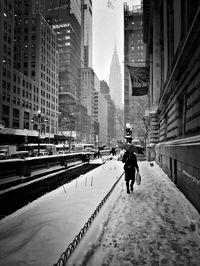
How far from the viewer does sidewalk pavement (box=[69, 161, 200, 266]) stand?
3.68 metres

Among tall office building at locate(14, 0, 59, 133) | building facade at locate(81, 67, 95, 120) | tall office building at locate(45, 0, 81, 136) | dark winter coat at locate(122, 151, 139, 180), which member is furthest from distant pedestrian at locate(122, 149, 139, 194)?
building facade at locate(81, 67, 95, 120)

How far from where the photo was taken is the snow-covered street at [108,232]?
3.70m

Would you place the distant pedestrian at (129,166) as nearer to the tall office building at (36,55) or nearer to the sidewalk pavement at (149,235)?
the sidewalk pavement at (149,235)

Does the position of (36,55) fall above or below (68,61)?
below

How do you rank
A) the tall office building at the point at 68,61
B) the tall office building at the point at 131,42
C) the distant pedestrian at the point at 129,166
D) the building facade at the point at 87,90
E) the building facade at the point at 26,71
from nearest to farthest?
1. the distant pedestrian at the point at 129,166
2. the building facade at the point at 26,71
3. the tall office building at the point at 131,42
4. the tall office building at the point at 68,61
5. the building facade at the point at 87,90

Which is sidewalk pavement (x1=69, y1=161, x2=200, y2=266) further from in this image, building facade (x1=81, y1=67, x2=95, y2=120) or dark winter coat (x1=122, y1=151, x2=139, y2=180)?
building facade (x1=81, y1=67, x2=95, y2=120)

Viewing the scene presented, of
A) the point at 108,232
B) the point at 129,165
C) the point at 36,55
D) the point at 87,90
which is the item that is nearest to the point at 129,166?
the point at 129,165

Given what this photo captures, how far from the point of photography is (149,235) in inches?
182

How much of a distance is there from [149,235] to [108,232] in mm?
871

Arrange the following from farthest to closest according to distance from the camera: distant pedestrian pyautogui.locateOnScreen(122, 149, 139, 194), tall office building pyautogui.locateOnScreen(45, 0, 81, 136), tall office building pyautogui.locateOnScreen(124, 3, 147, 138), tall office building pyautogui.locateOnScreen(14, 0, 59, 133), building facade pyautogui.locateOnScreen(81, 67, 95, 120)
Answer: building facade pyautogui.locateOnScreen(81, 67, 95, 120)
tall office building pyautogui.locateOnScreen(45, 0, 81, 136)
tall office building pyautogui.locateOnScreen(124, 3, 147, 138)
tall office building pyautogui.locateOnScreen(14, 0, 59, 133)
distant pedestrian pyautogui.locateOnScreen(122, 149, 139, 194)

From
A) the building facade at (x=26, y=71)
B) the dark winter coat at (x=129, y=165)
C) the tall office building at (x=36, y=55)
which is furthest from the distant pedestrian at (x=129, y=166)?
the tall office building at (x=36, y=55)

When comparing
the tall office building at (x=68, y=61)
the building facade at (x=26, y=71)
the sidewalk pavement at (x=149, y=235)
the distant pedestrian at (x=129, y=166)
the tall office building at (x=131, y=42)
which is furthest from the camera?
the tall office building at (x=68, y=61)

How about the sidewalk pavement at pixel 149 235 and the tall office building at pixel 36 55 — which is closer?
the sidewalk pavement at pixel 149 235

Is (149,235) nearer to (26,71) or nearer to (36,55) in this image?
(36,55)
